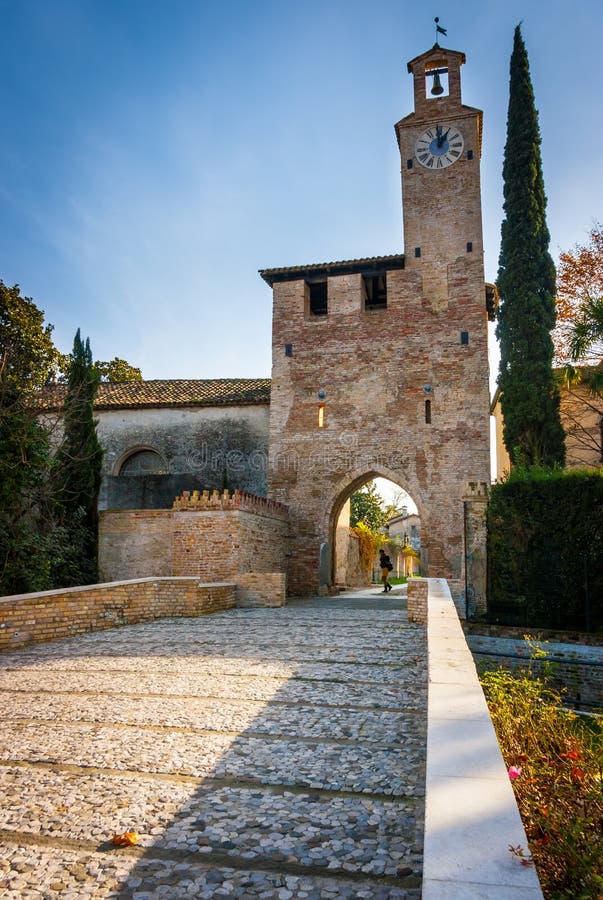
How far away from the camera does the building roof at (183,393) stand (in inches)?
821

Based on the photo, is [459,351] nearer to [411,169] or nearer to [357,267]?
[357,267]

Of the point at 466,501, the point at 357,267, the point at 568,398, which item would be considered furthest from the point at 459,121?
the point at 466,501

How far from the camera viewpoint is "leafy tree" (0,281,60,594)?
40.4 ft

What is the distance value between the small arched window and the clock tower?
1057 centimetres

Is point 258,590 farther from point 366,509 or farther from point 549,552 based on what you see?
point 366,509

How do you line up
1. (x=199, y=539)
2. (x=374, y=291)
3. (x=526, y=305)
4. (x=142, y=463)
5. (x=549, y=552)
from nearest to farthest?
(x=549, y=552) → (x=199, y=539) → (x=526, y=305) → (x=142, y=463) → (x=374, y=291)

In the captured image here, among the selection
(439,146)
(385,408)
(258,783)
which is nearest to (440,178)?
(439,146)

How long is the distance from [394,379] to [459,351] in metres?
2.14

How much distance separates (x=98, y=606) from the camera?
942 centimetres

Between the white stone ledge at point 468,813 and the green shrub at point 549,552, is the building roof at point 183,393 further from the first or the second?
the white stone ledge at point 468,813

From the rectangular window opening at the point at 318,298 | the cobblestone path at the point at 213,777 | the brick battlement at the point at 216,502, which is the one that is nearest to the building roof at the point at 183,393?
the rectangular window opening at the point at 318,298

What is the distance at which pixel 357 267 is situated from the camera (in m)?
20.3

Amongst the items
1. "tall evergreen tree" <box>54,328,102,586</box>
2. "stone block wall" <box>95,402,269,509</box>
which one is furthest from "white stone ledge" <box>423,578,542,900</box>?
"stone block wall" <box>95,402,269,509</box>

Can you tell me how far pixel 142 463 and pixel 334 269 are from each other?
30.8 ft
